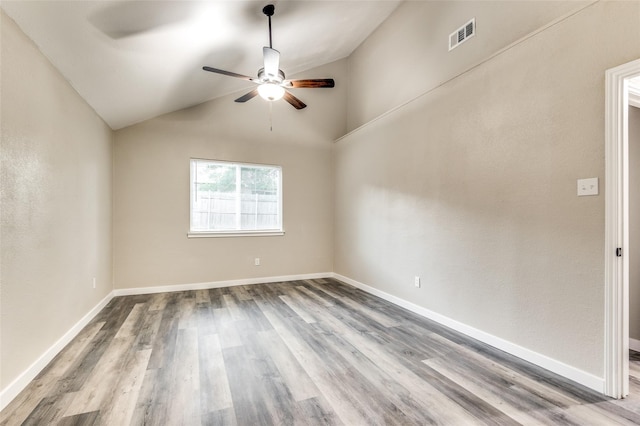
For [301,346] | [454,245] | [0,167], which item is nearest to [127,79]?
[0,167]

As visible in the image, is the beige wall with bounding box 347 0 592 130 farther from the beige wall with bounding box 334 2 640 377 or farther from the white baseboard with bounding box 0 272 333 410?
the white baseboard with bounding box 0 272 333 410

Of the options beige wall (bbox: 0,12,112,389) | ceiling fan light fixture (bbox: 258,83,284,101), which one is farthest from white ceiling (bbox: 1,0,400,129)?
ceiling fan light fixture (bbox: 258,83,284,101)

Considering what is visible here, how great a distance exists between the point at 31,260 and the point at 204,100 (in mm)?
3282

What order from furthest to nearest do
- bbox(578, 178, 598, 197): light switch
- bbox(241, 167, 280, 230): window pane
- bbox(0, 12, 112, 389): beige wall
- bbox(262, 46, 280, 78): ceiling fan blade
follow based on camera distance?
bbox(241, 167, 280, 230): window pane → bbox(262, 46, 280, 78): ceiling fan blade → bbox(578, 178, 598, 197): light switch → bbox(0, 12, 112, 389): beige wall

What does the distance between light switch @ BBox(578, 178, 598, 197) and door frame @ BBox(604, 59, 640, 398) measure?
63mm

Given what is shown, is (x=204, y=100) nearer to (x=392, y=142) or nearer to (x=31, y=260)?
(x=392, y=142)

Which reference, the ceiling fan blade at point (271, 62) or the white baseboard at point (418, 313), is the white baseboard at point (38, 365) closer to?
the white baseboard at point (418, 313)

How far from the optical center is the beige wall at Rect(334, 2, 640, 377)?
6.46 feet

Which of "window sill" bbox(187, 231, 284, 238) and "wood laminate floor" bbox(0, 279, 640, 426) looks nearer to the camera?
"wood laminate floor" bbox(0, 279, 640, 426)

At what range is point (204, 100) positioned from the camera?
461 cm

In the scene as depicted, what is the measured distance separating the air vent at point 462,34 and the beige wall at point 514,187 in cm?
9

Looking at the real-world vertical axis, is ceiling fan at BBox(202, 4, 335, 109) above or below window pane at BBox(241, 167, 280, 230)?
above

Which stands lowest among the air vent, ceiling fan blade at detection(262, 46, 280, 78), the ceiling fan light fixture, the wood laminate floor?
the wood laminate floor

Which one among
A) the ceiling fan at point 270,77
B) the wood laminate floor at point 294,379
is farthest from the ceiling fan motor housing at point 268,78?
the wood laminate floor at point 294,379
